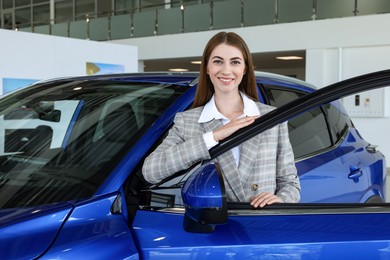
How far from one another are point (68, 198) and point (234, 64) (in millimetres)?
692

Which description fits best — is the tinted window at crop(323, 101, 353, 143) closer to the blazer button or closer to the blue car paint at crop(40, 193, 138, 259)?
the blazer button

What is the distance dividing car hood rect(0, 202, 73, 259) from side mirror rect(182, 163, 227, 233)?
0.33 metres

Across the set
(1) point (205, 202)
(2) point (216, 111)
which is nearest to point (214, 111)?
(2) point (216, 111)

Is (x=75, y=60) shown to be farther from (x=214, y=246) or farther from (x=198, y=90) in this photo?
(x=214, y=246)

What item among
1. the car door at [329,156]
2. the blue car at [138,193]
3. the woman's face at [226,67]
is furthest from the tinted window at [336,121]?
the woman's face at [226,67]

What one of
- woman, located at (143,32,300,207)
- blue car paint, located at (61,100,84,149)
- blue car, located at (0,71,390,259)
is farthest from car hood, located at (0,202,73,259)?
blue car paint, located at (61,100,84,149)

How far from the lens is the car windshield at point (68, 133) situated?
143 cm

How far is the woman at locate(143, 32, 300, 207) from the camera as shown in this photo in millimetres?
1410

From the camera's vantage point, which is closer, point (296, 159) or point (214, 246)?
point (214, 246)

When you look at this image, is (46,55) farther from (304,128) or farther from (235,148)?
(235,148)

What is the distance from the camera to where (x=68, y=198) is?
134 centimetres

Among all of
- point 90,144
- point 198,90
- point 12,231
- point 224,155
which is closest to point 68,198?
point 12,231

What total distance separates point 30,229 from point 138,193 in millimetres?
335

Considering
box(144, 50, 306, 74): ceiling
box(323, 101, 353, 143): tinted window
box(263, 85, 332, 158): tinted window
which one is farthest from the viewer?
box(144, 50, 306, 74): ceiling
